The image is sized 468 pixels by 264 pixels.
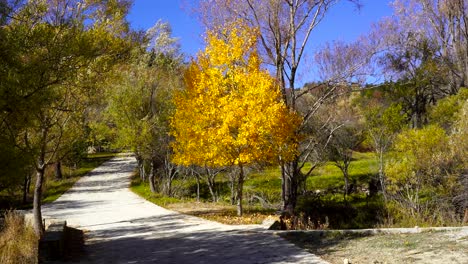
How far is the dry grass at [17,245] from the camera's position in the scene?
7.53 meters

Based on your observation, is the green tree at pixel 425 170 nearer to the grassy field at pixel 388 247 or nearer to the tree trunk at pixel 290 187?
the tree trunk at pixel 290 187

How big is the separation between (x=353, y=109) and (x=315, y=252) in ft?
80.9

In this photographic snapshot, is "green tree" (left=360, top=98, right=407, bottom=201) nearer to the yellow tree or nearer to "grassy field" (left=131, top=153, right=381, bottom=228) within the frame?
"grassy field" (left=131, top=153, right=381, bottom=228)

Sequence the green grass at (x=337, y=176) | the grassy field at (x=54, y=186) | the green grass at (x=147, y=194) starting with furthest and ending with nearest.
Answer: the green grass at (x=337, y=176) → the grassy field at (x=54, y=186) → the green grass at (x=147, y=194)

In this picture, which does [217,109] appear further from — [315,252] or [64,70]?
[315,252]

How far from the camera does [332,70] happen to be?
17766mm

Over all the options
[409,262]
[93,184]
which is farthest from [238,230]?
[93,184]

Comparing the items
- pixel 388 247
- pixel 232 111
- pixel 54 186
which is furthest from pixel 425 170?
pixel 54 186

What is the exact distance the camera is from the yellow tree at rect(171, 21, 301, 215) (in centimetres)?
1346

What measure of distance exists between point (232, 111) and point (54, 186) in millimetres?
21733

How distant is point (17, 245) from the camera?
8.42 meters

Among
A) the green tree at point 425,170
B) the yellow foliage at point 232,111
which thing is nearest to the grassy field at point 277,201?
the green tree at point 425,170

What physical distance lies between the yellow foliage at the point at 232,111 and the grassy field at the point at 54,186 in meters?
7.03

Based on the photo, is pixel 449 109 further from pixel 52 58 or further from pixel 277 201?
pixel 52 58
